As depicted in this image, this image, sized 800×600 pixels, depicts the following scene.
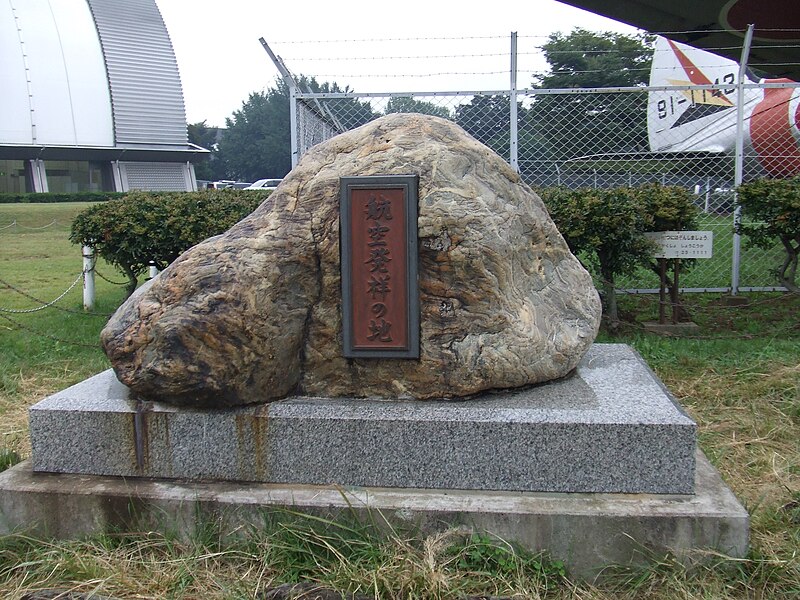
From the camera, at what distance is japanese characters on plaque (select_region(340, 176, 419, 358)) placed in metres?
3.16

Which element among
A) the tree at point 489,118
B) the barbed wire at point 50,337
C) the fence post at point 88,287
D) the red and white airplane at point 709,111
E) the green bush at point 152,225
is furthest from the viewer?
the red and white airplane at point 709,111

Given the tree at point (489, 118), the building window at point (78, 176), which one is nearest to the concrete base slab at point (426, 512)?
the tree at point (489, 118)

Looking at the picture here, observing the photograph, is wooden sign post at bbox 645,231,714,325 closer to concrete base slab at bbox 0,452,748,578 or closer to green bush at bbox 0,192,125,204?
concrete base slab at bbox 0,452,748,578

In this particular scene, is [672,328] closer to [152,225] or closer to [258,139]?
[152,225]

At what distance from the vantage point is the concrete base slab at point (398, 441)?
2.94 meters

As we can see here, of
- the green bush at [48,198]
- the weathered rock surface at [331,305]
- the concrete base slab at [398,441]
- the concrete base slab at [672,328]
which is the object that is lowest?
the concrete base slab at [672,328]

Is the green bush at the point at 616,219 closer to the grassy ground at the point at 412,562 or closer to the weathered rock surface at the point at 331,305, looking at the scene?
the grassy ground at the point at 412,562

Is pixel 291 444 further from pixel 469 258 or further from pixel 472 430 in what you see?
pixel 469 258

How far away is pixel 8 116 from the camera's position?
105ft

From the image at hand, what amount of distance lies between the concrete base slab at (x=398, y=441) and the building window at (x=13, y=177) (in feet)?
106

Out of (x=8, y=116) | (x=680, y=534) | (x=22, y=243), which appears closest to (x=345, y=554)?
(x=680, y=534)

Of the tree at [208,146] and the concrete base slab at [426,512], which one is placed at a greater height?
the tree at [208,146]

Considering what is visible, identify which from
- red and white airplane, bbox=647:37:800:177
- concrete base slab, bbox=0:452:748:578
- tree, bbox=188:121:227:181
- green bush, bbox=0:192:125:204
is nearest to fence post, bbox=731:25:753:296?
red and white airplane, bbox=647:37:800:177

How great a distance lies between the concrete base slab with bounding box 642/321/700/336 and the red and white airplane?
4.91 meters
